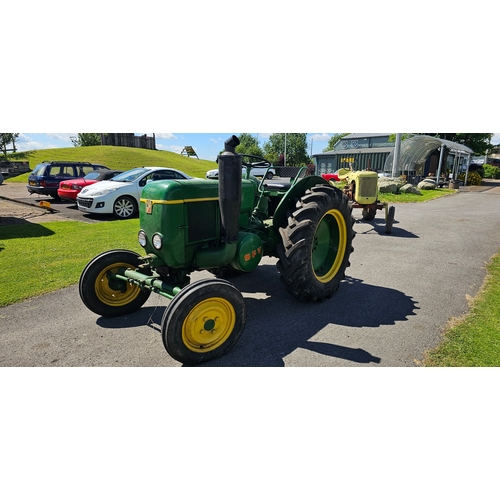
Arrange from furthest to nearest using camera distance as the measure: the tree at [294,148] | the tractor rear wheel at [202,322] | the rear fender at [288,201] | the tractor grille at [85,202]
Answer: the tree at [294,148], the tractor grille at [85,202], the rear fender at [288,201], the tractor rear wheel at [202,322]

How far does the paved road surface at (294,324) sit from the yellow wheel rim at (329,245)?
362 millimetres

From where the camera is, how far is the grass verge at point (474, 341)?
118 inches

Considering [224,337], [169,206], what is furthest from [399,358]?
[169,206]

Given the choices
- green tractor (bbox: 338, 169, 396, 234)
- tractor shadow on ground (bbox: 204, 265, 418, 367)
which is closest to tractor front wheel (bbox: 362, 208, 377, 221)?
green tractor (bbox: 338, 169, 396, 234)

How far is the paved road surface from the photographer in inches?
120

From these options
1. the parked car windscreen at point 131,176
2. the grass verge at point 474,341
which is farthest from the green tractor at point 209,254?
the parked car windscreen at point 131,176

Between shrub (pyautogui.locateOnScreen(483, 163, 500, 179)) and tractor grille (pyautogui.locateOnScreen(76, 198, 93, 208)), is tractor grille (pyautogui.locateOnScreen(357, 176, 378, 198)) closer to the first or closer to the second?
tractor grille (pyautogui.locateOnScreen(76, 198, 93, 208))

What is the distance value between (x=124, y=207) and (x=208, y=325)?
26.7 ft

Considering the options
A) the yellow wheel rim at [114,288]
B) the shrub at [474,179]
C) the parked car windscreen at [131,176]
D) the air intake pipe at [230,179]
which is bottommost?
the shrub at [474,179]

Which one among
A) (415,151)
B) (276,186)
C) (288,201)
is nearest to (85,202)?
(276,186)

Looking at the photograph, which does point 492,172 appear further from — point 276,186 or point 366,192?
point 276,186

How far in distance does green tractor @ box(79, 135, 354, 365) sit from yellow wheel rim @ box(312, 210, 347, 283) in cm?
2

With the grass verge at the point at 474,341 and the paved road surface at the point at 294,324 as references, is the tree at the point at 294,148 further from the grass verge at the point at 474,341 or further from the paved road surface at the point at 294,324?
the grass verge at the point at 474,341

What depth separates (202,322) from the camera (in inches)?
113
